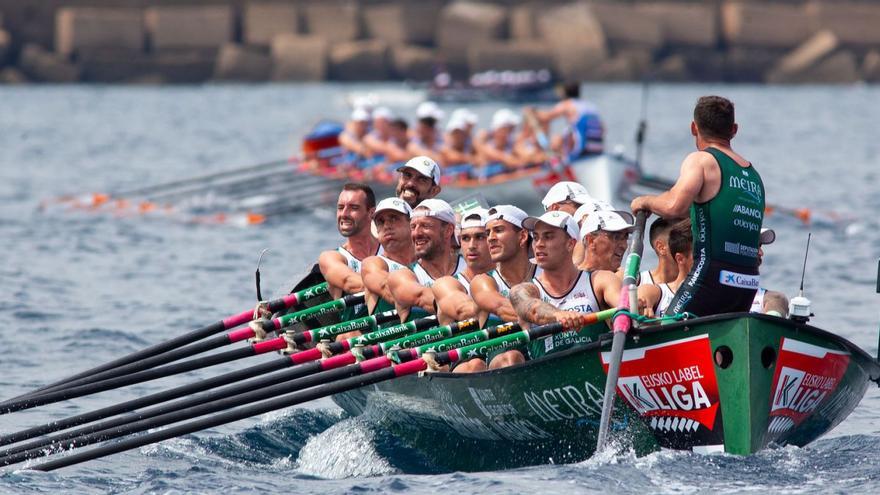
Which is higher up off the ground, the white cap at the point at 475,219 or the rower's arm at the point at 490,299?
the white cap at the point at 475,219

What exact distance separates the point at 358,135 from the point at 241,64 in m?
45.1

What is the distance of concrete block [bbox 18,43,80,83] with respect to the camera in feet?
226

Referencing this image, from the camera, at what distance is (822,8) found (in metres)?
71.9

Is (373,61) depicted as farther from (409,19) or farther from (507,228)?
(507,228)

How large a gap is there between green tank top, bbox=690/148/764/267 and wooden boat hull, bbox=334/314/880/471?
629 mm

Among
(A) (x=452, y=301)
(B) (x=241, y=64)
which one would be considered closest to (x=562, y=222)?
(A) (x=452, y=301)

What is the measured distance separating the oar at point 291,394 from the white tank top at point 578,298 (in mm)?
347

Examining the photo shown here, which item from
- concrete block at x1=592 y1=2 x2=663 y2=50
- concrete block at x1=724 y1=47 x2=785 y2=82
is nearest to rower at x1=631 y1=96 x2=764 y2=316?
concrete block at x1=592 y1=2 x2=663 y2=50

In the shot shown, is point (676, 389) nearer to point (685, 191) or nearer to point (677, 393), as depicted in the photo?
point (677, 393)

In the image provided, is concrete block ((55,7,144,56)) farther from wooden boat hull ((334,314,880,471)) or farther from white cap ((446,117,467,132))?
wooden boat hull ((334,314,880,471))

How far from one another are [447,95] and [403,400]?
1915 inches

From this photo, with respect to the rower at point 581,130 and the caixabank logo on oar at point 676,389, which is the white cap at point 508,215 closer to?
the caixabank logo on oar at point 676,389

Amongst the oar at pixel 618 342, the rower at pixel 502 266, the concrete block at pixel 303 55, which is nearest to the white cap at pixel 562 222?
the rower at pixel 502 266

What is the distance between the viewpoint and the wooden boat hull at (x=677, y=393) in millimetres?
8586
